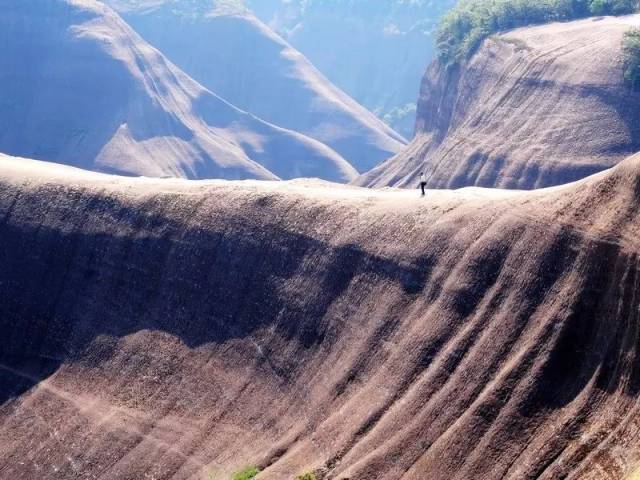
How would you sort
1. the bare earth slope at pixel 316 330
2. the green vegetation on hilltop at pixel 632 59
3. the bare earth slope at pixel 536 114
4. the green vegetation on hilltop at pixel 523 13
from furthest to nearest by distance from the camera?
the green vegetation on hilltop at pixel 523 13 < the green vegetation on hilltop at pixel 632 59 < the bare earth slope at pixel 536 114 < the bare earth slope at pixel 316 330

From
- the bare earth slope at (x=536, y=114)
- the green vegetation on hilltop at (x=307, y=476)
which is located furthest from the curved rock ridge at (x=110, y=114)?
the green vegetation on hilltop at (x=307, y=476)

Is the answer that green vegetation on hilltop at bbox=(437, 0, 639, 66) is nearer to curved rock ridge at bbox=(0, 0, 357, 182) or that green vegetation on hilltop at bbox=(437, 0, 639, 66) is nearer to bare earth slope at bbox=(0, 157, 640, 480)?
curved rock ridge at bbox=(0, 0, 357, 182)

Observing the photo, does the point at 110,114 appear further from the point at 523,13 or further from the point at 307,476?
the point at 307,476

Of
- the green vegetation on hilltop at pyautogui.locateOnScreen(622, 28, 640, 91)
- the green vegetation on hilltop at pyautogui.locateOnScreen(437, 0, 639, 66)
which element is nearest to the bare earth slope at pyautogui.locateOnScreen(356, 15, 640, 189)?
the green vegetation on hilltop at pyautogui.locateOnScreen(622, 28, 640, 91)

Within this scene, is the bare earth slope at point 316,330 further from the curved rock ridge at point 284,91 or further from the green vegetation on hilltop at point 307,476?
the curved rock ridge at point 284,91

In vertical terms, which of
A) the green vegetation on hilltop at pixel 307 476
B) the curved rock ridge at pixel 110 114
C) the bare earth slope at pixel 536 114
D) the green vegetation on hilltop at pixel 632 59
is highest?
the green vegetation on hilltop at pixel 632 59

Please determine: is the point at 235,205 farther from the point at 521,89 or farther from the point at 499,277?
the point at 521,89

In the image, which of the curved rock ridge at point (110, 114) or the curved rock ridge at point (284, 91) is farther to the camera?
the curved rock ridge at point (284, 91)
